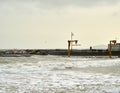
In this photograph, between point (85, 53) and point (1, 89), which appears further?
point (85, 53)

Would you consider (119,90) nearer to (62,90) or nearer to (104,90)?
(104,90)

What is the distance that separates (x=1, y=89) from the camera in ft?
50.4

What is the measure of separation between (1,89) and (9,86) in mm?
1247

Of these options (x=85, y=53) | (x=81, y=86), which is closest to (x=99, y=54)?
(x=85, y=53)

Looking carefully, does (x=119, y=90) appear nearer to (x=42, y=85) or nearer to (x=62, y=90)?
(x=62, y=90)

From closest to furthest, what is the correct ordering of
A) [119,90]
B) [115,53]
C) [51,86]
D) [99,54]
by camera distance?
[119,90] < [51,86] < [115,53] < [99,54]

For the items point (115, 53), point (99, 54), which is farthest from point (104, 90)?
point (99, 54)

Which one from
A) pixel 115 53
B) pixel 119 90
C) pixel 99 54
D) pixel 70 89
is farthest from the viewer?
pixel 99 54

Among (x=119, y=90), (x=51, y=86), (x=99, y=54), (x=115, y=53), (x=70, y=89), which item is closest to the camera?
(x=119, y=90)

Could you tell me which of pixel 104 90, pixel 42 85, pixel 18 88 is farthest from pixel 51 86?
pixel 104 90

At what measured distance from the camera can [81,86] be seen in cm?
1684

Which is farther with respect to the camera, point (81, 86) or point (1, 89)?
point (81, 86)

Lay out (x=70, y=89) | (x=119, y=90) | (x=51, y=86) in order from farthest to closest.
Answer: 1. (x=51, y=86)
2. (x=70, y=89)
3. (x=119, y=90)

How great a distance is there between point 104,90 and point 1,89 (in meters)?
4.63
